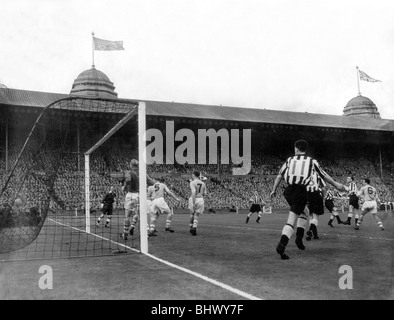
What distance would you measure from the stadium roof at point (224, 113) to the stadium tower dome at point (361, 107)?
25.3 m

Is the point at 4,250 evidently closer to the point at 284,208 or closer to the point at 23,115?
the point at 23,115

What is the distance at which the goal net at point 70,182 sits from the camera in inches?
384

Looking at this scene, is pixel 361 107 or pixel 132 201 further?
pixel 361 107

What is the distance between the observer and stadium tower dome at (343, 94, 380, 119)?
79.9 metres

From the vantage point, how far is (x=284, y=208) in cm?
4212

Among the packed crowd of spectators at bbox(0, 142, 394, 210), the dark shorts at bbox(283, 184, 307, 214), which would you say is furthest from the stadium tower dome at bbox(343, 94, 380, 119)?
the dark shorts at bbox(283, 184, 307, 214)

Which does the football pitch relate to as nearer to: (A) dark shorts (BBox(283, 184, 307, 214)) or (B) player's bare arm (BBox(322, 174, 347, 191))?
(A) dark shorts (BBox(283, 184, 307, 214))

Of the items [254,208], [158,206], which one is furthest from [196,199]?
[254,208]

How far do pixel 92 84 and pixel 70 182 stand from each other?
32763 millimetres

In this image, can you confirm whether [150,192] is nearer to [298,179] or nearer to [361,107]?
[298,179]

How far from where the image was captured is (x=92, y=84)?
63219 mm
